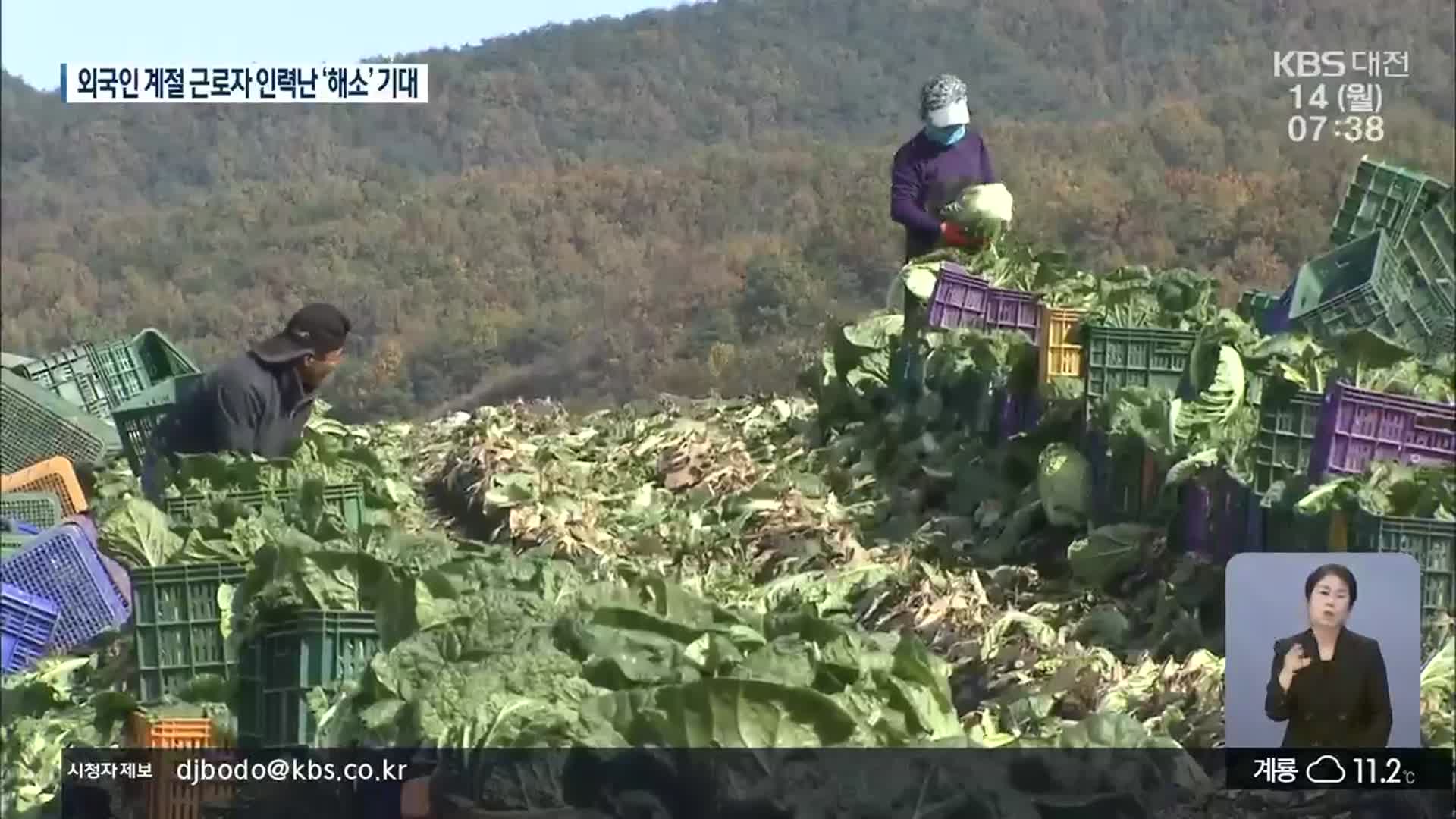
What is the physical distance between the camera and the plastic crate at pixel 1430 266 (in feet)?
19.4

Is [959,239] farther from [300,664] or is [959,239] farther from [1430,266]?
[300,664]

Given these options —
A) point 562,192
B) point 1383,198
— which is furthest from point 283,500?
point 1383,198

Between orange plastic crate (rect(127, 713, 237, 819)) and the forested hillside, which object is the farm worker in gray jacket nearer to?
the forested hillside

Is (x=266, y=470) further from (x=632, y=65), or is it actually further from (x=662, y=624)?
(x=662, y=624)

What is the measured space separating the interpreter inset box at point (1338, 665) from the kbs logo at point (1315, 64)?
1241 mm

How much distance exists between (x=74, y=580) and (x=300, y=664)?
1469mm

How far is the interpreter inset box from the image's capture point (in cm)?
502

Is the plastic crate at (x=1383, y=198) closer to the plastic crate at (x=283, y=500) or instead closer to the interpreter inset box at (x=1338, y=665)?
the interpreter inset box at (x=1338, y=665)

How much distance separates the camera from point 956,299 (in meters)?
7.07

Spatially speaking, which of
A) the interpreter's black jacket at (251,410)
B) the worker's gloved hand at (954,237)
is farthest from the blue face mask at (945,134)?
the interpreter's black jacket at (251,410)

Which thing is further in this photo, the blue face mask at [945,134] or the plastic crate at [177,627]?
the blue face mask at [945,134]

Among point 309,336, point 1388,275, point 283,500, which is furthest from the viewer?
point 309,336

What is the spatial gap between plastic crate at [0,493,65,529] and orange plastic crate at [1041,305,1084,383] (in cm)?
274

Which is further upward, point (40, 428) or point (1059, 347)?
point (1059, 347)
